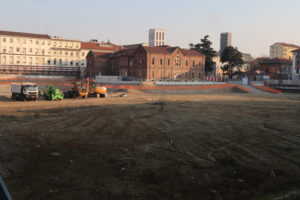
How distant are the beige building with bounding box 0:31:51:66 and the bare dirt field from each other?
82.7 meters

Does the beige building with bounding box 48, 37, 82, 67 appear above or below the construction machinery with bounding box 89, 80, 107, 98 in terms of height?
above

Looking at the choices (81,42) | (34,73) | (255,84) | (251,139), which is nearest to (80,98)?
(251,139)

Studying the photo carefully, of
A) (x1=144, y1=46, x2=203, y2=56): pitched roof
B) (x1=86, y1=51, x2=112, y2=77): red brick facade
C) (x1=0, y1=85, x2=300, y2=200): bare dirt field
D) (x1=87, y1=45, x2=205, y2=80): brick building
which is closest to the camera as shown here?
(x1=0, y1=85, x2=300, y2=200): bare dirt field

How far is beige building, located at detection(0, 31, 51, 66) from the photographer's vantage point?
9350 cm

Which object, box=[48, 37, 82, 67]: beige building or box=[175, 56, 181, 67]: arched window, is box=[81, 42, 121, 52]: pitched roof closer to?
box=[48, 37, 82, 67]: beige building

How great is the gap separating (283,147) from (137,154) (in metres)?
7.66

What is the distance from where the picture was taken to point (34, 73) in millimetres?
84750

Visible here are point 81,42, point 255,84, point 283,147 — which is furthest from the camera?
point 81,42

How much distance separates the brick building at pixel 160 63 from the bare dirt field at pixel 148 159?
49929mm

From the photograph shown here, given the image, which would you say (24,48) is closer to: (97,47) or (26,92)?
(97,47)

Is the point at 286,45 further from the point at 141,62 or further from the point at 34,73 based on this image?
the point at 34,73

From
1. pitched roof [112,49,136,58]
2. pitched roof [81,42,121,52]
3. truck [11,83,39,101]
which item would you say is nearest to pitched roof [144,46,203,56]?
pitched roof [112,49,136,58]

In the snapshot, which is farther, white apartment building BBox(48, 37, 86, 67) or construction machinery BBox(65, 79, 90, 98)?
white apartment building BBox(48, 37, 86, 67)

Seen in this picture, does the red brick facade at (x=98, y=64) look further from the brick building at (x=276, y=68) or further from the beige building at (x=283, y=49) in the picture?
the beige building at (x=283, y=49)
